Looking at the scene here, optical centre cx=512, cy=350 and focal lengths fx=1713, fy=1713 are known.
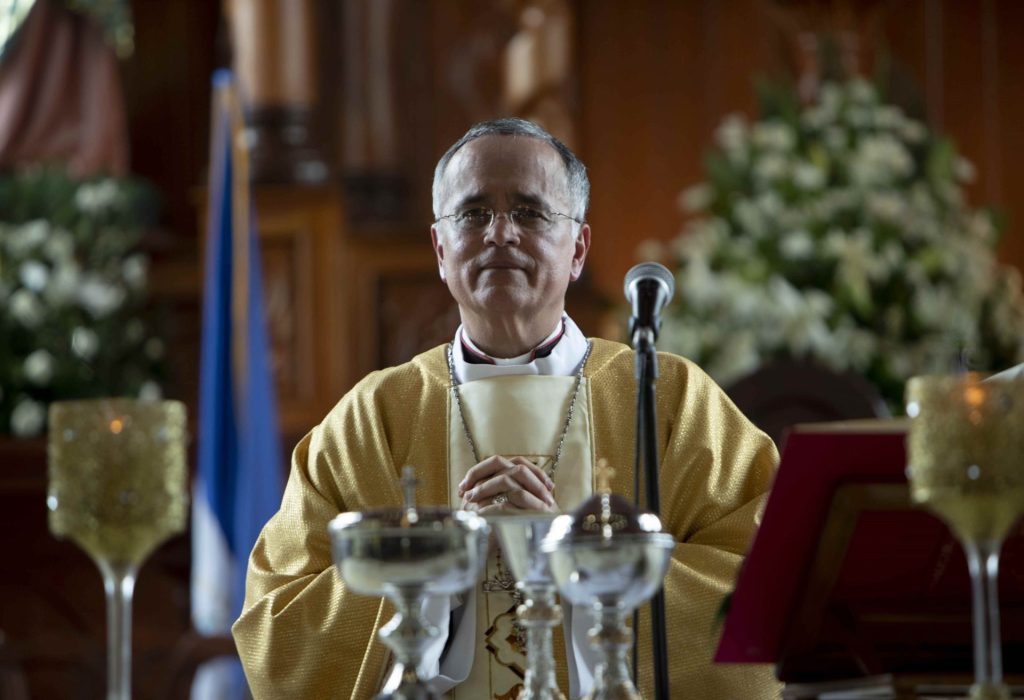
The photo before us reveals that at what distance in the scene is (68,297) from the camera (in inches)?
287

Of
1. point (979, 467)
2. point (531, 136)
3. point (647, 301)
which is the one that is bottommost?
point (979, 467)

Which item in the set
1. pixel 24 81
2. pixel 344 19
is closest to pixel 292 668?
pixel 344 19

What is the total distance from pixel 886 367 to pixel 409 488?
405cm

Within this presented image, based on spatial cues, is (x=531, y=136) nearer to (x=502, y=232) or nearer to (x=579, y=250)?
(x=502, y=232)

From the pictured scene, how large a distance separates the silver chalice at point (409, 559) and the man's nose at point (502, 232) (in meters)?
1.47

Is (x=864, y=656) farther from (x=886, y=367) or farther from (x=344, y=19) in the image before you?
(x=344, y=19)

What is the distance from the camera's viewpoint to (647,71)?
8.57m

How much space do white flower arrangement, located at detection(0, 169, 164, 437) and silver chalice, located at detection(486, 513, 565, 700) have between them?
194 inches

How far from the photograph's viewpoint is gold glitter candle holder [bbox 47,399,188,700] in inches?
88.3

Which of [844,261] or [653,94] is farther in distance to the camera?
[653,94]

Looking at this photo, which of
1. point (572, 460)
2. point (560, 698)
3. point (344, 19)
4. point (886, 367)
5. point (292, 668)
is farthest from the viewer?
point (344, 19)

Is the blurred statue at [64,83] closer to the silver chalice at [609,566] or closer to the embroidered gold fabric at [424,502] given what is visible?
the embroidered gold fabric at [424,502]

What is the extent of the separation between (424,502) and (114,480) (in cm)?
152

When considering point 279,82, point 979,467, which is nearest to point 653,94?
point 279,82
